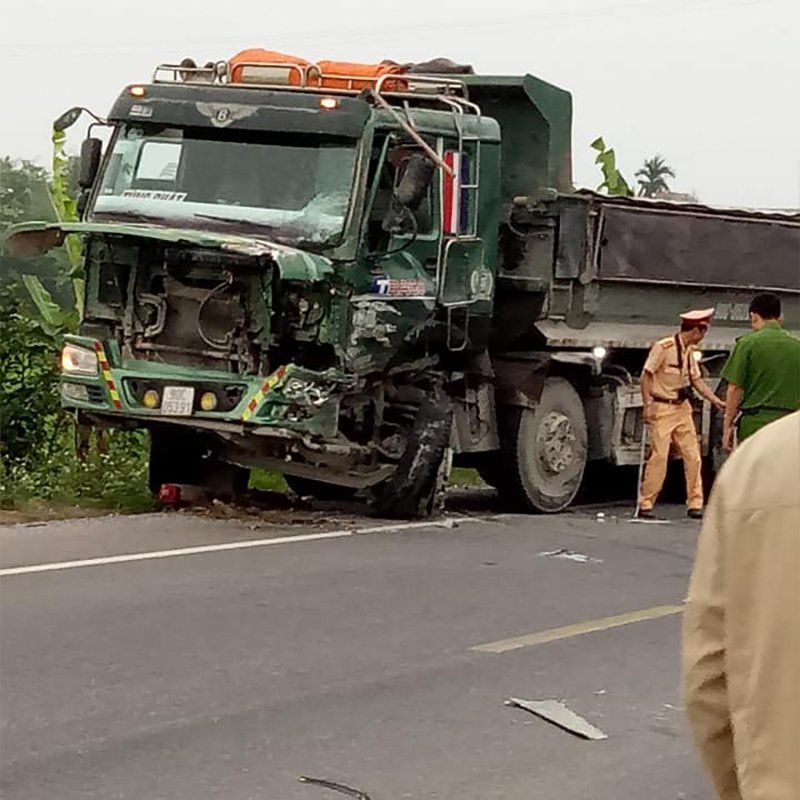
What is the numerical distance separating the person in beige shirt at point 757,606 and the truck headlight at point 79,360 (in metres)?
9.97

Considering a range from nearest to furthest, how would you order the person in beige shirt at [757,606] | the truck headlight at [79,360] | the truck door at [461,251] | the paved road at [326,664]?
the person in beige shirt at [757,606] < the paved road at [326,664] < the truck headlight at [79,360] < the truck door at [461,251]

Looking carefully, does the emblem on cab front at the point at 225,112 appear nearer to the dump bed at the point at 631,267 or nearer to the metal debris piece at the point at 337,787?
the dump bed at the point at 631,267

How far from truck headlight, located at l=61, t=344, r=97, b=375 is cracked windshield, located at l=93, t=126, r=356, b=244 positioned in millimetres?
956

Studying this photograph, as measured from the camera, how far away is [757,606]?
2137 mm

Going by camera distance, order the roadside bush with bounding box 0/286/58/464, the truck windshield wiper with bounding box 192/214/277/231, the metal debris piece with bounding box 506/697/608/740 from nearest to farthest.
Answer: the metal debris piece with bounding box 506/697/608/740 → the truck windshield wiper with bounding box 192/214/277/231 → the roadside bush with bounding box 0/286/58/464

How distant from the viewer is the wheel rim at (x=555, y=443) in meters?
13.9

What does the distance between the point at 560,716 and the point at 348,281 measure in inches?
204

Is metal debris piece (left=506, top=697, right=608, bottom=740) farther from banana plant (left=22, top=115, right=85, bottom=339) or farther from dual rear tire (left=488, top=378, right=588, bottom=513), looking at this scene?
banana plant (left=22, top=115, right=85, bottom=339)

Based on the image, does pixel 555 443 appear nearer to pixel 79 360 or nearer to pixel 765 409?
pixel 765 409

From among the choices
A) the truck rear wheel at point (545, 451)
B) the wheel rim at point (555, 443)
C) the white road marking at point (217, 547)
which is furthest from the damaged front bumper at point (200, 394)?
the wheel rim at point (555, 443)

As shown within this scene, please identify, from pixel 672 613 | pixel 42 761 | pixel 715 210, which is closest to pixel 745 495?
pixel 42 761

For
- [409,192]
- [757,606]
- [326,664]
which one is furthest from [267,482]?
[757,606]

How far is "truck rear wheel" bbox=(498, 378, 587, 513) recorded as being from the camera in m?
13.7

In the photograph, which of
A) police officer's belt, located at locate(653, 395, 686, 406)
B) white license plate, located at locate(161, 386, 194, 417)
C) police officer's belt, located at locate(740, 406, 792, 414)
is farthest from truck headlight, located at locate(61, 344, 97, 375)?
police officer's belt, located at locate(653, 395, 686, 406)
